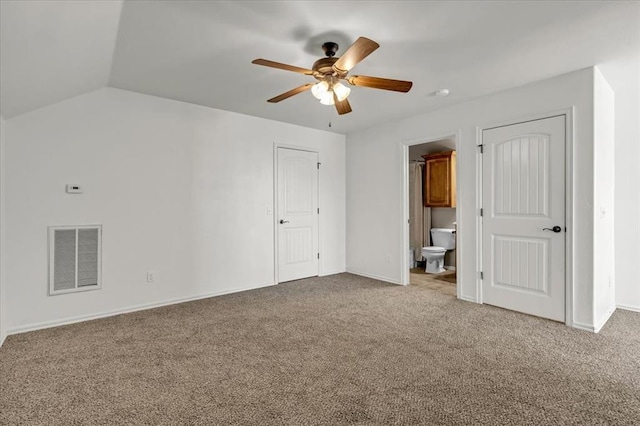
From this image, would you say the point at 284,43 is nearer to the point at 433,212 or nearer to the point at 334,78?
the point at 334,78

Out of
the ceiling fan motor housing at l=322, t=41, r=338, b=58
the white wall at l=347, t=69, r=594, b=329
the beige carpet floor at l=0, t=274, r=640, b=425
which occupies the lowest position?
the beige carpet floor at l=0, t=274, r=640, b=425

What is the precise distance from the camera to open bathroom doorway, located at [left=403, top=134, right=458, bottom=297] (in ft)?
18.5

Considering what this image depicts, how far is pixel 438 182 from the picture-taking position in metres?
5.89

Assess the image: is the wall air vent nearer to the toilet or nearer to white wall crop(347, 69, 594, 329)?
white wall crop(347, 69, 594, 329)

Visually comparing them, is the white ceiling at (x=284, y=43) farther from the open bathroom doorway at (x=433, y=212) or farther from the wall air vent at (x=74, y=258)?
the open bathroom doorway at (x=433, y=212)

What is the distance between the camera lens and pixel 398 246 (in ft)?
15.6

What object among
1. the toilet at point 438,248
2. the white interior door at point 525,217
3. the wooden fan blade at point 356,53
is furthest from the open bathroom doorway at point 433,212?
the wooden fan blade at point 356,53

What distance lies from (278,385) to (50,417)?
1.25 metres

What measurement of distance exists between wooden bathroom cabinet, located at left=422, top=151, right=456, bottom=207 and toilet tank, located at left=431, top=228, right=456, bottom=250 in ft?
1.54

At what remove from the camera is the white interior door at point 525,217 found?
316 centimetres

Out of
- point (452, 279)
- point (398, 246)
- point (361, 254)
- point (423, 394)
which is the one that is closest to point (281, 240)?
point (361, 254)

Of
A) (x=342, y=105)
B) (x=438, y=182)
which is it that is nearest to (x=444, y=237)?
(x=438, y=182)

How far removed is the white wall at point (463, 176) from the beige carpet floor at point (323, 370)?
73cm

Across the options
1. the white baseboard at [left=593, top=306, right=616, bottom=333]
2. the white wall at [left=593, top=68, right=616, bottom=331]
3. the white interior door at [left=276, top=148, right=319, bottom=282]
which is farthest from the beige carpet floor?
the white interior door at [left=276, top=148, right=319, bottom=282]
